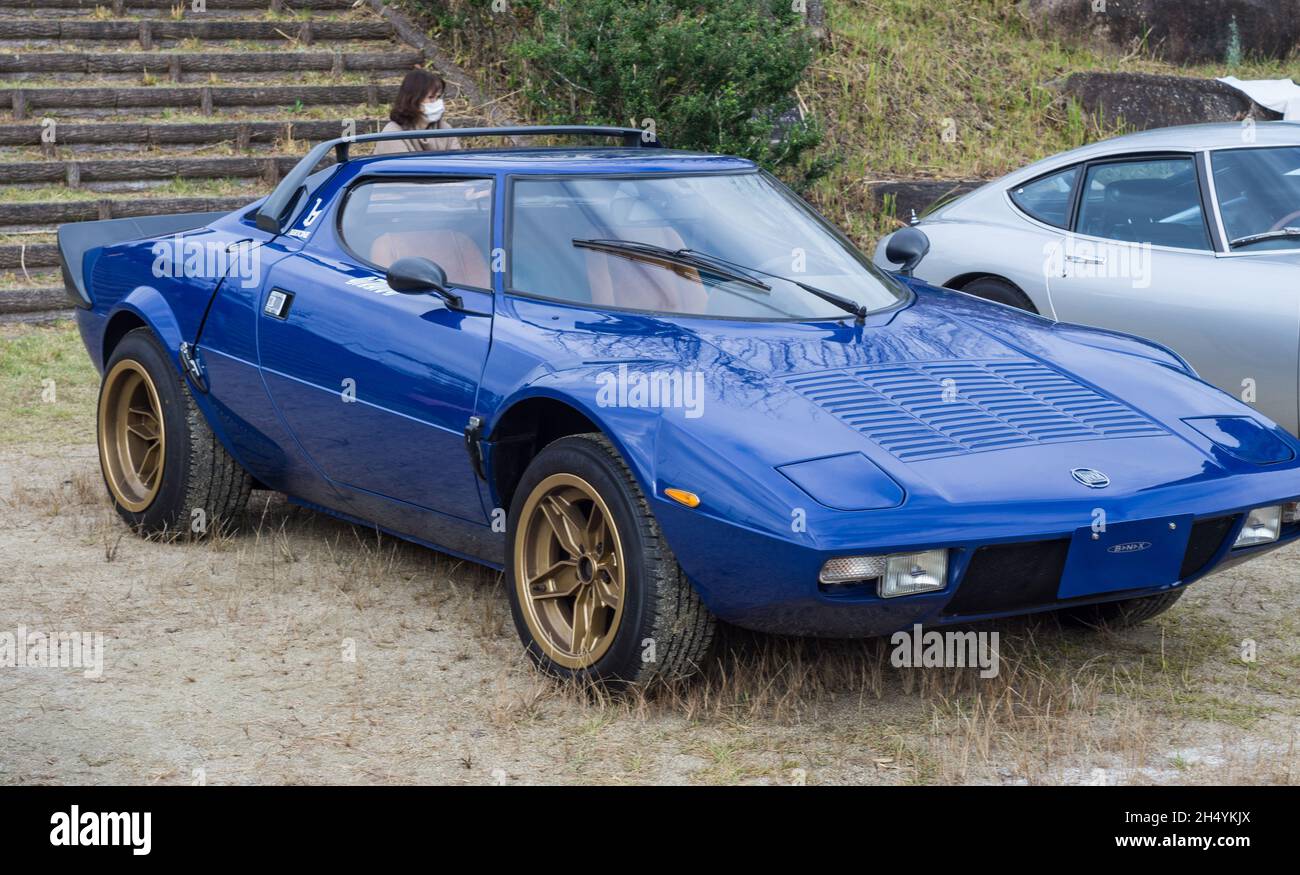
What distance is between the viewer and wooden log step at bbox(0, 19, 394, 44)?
1366cm

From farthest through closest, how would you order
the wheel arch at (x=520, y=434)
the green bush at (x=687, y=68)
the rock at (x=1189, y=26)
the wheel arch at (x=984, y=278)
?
the rock at (x=1189, y=26) < the green bush at (x=687, y=68) < the wheel arch at (x=984, y=278) < the wheel arch at (x=520, y=434)

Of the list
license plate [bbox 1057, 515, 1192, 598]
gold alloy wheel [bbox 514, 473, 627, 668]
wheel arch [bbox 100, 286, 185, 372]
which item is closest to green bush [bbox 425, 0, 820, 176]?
wheel arch [bbox 100, 286, 185, 372]

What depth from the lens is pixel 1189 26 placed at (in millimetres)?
14648

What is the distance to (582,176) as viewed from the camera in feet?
16.1

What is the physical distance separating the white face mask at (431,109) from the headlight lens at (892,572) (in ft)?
17.1

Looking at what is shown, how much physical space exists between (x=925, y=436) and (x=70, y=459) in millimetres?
4649

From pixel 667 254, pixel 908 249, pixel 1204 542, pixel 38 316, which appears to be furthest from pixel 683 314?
pixel 38 316

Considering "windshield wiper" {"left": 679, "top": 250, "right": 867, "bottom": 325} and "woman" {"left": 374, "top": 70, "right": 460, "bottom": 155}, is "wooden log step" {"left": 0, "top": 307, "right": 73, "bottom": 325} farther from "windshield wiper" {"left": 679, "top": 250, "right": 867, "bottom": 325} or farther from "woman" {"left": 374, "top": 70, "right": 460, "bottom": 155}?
"windshield wiper" {"left": 679, "top": 250, "right": 867, "bottom": 325}

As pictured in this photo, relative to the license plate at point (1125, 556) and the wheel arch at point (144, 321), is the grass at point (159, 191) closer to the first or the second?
the wheel arch at point (144, 321)

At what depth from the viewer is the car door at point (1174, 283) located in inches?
248

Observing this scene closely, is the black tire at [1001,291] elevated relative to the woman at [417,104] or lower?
lower

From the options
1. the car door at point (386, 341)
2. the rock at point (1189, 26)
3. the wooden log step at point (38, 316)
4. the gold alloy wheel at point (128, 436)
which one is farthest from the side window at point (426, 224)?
the rock at point (1189, 26)

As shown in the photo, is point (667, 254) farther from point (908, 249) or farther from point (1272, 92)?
point (1272, 92)

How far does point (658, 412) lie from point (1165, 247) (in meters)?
3.76
